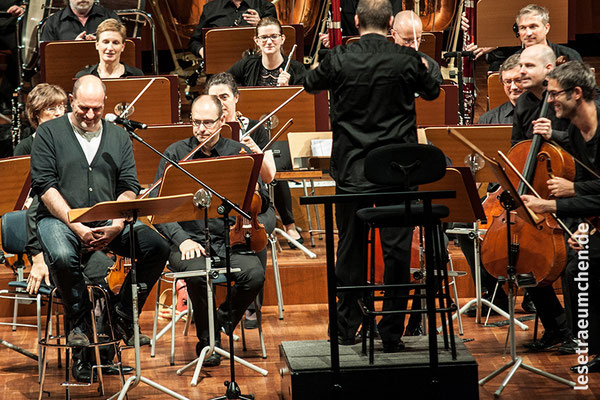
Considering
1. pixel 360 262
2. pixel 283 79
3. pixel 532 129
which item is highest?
pixel 283 79

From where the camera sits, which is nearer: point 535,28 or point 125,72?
point 535,28

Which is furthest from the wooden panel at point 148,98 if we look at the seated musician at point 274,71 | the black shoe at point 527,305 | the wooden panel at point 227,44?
the black shoe at point 527,305

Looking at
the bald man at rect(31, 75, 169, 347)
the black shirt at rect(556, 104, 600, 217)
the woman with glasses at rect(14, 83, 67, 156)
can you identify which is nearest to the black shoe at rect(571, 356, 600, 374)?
the black shirt at rect(556, 104, 600, 217)

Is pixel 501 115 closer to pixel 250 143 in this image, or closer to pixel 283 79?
pixel 250 143

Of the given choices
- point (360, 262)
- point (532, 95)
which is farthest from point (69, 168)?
point (532, 95)

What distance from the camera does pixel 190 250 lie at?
4508 millimetres

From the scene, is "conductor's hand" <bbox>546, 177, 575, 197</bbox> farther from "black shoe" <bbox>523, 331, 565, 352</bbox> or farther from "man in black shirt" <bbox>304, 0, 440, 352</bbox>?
"black shoe" <bbox>523, 331, 565, 352</bbox>

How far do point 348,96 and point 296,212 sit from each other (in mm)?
2685

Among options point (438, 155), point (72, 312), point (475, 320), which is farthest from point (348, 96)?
point (475, 320)

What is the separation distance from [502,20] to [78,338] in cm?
377

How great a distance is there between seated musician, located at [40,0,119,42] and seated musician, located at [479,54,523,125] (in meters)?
3.07

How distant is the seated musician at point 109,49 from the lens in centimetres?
612

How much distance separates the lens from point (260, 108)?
18.4ft

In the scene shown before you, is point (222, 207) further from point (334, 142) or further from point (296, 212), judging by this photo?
point (296, 212)
